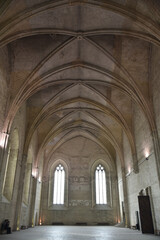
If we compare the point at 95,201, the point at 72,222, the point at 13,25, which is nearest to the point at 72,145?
the point at 95,201

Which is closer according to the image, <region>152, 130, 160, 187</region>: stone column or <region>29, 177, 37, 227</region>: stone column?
<region>152, 130, 160, 187</region>: stone column

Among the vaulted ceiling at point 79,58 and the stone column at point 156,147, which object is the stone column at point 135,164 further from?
the stone column at point 156,147

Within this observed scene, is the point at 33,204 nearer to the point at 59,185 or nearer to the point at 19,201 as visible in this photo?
the point at 19,201

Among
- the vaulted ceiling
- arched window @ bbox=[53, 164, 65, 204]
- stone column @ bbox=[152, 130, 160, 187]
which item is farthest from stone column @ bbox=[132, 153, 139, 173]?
arched window @ bbox=[53, 164, 65, 204]

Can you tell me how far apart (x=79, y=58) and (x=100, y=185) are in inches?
623

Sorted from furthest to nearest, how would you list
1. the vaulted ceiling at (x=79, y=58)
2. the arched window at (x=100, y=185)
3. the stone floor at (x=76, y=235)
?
the arched window at (x=100, y=185) → the vaulted ceiling at (x=79, y=58) → the stone floor at (x=76, y=235)

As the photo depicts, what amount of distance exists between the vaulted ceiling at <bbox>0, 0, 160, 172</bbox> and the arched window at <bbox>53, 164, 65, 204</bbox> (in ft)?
18.0

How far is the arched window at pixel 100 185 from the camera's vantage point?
23.3 m

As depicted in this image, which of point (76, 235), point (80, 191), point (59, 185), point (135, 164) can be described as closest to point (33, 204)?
point (59, 185)

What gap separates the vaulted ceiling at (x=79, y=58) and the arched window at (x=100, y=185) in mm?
5478

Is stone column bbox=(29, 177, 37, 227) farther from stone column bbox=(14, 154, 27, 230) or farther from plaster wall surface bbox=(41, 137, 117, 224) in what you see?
plaster wall surface bbox=(41, 137, 117, 224)

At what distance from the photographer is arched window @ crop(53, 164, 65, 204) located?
2314cm

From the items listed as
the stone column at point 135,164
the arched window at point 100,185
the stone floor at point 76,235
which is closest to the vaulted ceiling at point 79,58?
the stone column at point 135,164

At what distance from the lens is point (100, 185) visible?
2391 centimetres
